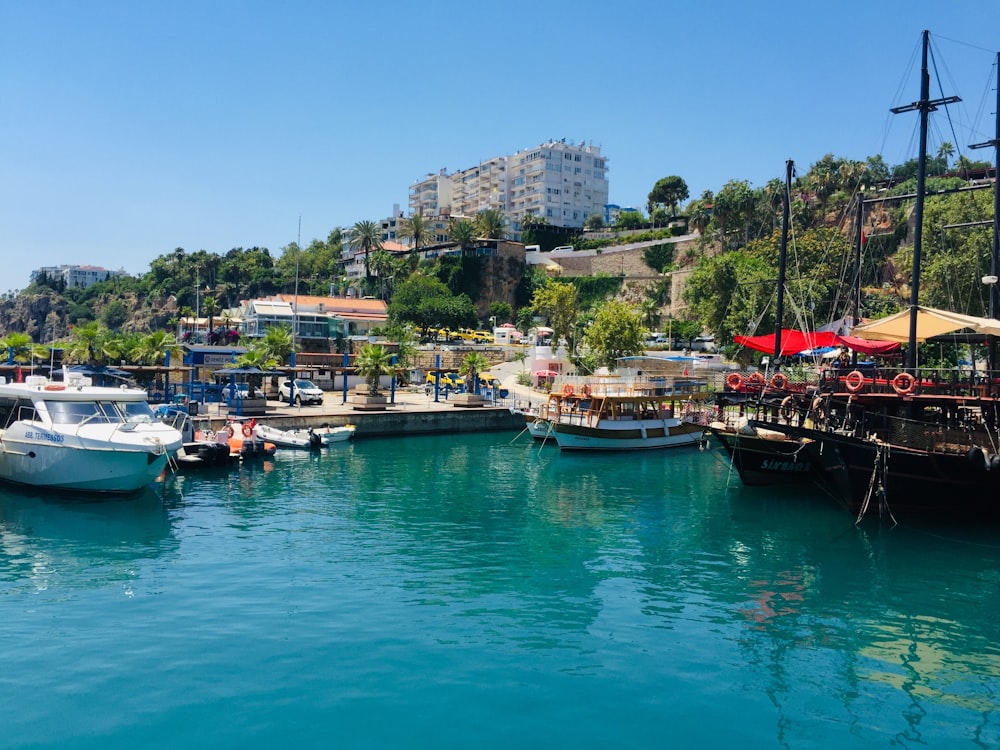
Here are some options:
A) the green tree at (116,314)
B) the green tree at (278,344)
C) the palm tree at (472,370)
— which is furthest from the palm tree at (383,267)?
the green tree at (116,314)

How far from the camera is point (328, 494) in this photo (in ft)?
104

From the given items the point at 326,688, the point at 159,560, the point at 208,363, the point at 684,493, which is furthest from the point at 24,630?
the point at 208,363

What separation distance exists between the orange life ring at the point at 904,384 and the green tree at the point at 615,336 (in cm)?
4133

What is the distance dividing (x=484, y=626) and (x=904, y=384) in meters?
18.0

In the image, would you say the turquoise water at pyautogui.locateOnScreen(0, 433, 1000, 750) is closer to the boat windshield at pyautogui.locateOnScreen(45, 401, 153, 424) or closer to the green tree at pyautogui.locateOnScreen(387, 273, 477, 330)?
the boat windshield at pyautogui.locateOnScreen(45, 401, 153, 424)

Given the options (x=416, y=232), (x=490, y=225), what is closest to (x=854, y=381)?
(x=490, y=225)

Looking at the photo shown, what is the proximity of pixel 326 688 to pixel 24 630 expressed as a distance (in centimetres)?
722

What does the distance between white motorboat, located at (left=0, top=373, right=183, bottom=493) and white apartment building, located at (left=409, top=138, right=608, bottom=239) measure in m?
116

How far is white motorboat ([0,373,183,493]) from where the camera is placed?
27.5 m

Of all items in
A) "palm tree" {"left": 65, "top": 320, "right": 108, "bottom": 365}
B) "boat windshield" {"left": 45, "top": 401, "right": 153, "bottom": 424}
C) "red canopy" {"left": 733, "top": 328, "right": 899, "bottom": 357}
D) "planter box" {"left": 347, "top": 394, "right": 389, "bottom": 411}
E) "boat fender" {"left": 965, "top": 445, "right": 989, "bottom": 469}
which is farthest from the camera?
"planter box" {"left": 347, "top": 394, "right": 389, "bottom": 411}

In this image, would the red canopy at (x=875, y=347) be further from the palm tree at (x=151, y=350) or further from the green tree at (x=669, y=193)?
the green tree at (x=669, y=193)

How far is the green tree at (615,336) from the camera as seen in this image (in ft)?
224

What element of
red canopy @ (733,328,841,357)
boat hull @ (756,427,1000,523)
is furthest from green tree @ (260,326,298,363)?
boat hull @ (756,427,1000,523)

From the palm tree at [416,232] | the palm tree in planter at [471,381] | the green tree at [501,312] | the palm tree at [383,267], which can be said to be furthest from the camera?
the palm tree at [416,232]
